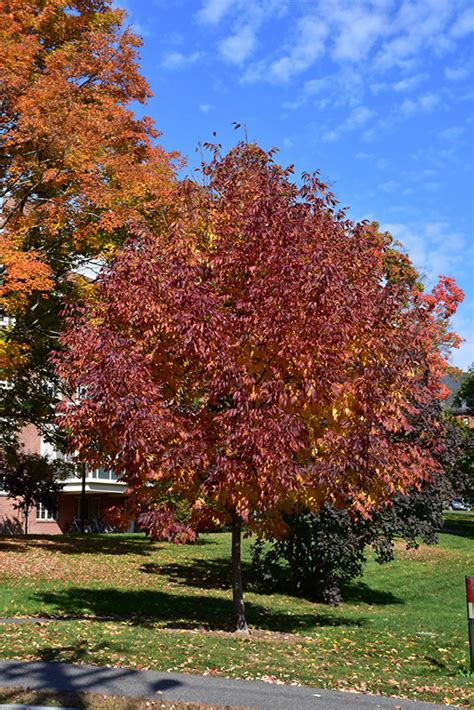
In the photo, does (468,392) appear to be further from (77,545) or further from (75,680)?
(75,680)

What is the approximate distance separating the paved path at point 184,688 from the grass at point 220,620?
430 mm

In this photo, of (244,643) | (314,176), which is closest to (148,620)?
(244,643)

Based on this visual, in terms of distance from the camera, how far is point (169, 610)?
44.4ft

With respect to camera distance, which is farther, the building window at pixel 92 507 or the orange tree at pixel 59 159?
the building window at pixel 92 507

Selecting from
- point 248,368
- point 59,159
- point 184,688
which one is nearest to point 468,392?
point 59,159

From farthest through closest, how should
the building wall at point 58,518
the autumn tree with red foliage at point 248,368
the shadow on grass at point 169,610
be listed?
the building wall at point 58,518, the shadow on grass at point 169,610, the autumn tree with red foliage at point 248,368

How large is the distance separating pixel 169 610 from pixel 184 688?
7058mm

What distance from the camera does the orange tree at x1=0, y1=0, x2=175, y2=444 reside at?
16.7 meters

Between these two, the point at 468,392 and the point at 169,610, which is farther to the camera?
the point at 468,392

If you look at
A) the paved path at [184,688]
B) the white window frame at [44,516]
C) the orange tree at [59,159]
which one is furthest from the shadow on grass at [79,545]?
the paved path at [184,688]

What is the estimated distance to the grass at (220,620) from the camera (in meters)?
8.05

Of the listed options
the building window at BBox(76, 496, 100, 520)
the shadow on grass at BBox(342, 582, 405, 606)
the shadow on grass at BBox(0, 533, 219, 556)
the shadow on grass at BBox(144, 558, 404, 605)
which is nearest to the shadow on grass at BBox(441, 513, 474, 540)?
the shadow on grass at BBox(0, 533, 219, 556)

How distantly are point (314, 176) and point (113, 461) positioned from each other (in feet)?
18.0

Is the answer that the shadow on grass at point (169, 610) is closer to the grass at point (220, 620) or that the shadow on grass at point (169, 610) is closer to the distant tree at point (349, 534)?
the grass at point (220, 620)
